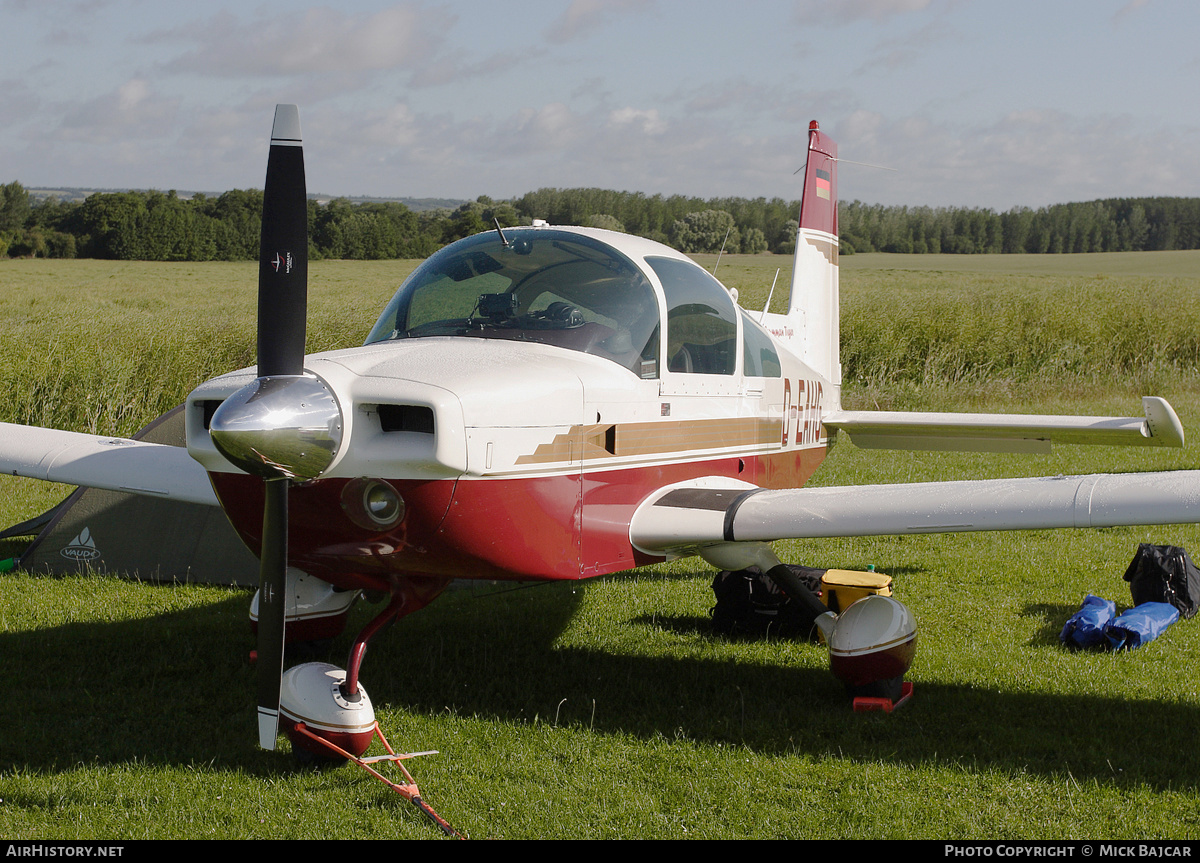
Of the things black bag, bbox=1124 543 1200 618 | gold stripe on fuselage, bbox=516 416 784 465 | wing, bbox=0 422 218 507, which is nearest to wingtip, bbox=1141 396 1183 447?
black bag, bbox=1124 543 1200 618

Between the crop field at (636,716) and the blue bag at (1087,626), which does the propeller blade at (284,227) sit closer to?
the crop field at (636,716)

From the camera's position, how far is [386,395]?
333 cm

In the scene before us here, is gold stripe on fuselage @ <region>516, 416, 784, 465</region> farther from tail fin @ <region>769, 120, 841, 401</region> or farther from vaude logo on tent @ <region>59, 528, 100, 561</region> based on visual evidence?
vaude logo on tent @ <region>59, 528, 100, 561</region>

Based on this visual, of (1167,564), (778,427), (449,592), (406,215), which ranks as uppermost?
(406,215)

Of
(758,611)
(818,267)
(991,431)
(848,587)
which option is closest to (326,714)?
(758,611)

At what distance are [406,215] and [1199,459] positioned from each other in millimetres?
32593

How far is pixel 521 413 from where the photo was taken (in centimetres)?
364

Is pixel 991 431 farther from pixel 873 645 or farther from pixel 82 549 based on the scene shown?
pixel 82 549

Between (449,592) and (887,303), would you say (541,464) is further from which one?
(887,303)

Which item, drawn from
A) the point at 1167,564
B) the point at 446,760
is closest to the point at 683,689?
the point at 446,760

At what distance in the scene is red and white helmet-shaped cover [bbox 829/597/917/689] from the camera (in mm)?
4379

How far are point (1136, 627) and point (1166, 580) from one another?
2.27 feet

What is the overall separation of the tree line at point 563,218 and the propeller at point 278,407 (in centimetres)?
154

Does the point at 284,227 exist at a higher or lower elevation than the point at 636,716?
higher
